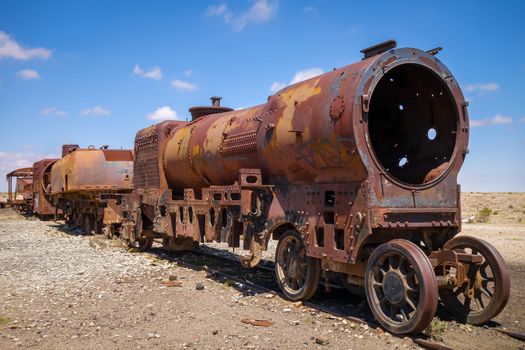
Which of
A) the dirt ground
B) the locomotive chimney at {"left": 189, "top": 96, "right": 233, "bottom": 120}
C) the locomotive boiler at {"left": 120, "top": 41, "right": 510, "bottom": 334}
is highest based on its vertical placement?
the locomotive chimney at {"left": 189, "top": 96, "right": 233, "bottom": 120}

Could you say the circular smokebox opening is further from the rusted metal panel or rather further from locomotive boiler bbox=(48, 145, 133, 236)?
the rusted metal panel

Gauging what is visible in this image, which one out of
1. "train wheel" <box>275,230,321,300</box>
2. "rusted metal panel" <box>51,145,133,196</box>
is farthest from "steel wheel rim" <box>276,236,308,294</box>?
"rusted metal panel" <box>51,145,133,196</box>

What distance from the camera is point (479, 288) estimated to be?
21.0ft

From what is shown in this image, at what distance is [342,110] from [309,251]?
208 cm

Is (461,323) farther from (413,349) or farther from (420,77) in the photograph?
(420,77)

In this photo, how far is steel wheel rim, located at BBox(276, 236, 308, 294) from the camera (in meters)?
7.40

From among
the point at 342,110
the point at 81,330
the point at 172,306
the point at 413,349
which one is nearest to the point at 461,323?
the point at 413,349

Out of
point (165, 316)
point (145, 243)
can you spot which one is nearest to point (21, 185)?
point (145, 243)

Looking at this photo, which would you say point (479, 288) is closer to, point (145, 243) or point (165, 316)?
point (165, 316)

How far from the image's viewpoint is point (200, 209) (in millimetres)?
9930

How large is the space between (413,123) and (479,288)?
8.73ft

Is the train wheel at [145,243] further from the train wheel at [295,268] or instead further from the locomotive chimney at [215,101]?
the train wheel at [295,268]

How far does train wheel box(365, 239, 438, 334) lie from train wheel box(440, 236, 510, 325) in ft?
3.78

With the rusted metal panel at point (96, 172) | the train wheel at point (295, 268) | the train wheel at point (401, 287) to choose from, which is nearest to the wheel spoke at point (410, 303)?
the train wheel at point (401, 287)
